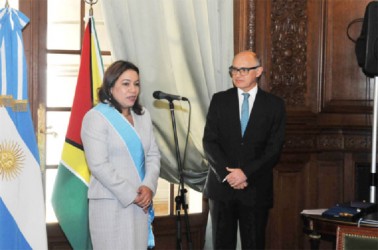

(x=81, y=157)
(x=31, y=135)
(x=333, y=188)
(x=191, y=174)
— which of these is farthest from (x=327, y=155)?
(x=31, y=135)

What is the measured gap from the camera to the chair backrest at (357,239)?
100 inches

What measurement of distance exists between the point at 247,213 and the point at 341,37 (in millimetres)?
1696

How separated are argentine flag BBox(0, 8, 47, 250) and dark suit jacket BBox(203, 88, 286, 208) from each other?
101cm

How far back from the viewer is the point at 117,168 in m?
3.47

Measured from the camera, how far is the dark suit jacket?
3.95 meters

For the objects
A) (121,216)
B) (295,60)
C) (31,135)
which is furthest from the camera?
(295,60)

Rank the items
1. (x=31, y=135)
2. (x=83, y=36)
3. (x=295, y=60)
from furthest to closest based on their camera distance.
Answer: (x=295, y=60)
(x=83, y=36)
(x=31, y=135)

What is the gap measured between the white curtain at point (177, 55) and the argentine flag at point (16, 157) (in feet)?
2.27

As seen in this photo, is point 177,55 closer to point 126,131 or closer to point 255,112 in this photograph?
point 255,112

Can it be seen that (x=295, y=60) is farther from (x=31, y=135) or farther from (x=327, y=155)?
(x=31, y=135)

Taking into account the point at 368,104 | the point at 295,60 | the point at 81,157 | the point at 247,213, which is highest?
the point at 295,60

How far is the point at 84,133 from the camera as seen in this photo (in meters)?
3.50

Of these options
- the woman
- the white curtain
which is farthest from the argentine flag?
the white curtain

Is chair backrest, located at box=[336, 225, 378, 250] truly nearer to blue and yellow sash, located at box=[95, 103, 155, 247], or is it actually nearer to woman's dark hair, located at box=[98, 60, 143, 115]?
blue and yellow sash, located at box=[95, 103, 155, 247]
